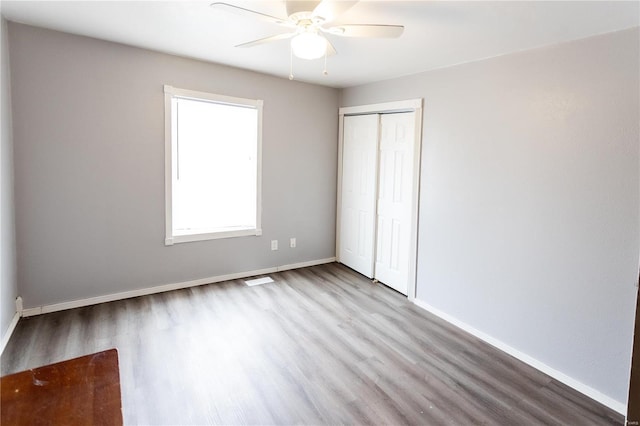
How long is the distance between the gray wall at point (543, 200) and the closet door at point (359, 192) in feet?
2.88

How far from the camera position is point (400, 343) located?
9.53 feet

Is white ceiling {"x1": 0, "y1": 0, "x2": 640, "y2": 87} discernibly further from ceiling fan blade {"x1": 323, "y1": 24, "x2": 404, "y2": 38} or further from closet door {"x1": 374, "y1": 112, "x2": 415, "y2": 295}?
closet door {"x1": 374, "y1": 112, "x2": 415, "y2": 295}

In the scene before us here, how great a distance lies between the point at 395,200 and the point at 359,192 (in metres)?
0.65

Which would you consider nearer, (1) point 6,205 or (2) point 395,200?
(1) point 6,205

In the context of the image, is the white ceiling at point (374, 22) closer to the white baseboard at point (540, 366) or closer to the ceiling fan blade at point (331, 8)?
the ceiling fan blade at point (331, 8)

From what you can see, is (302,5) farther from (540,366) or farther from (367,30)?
(540,366)

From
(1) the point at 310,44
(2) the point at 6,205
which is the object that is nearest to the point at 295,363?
(1) the point at 310,44

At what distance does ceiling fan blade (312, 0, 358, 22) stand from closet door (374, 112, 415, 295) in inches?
82.1

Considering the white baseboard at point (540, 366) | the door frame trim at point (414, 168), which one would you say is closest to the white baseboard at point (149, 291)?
the door frame trim at point (414, 168)

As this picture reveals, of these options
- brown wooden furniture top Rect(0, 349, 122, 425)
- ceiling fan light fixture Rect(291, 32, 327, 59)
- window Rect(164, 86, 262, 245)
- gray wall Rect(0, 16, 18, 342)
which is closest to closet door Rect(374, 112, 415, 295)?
window Rect(164, 86, 262, 245)

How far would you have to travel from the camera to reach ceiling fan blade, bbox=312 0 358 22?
170 cm

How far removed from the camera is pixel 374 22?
8.00ft

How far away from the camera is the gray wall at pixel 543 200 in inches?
88.0

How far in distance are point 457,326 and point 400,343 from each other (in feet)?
2.33
